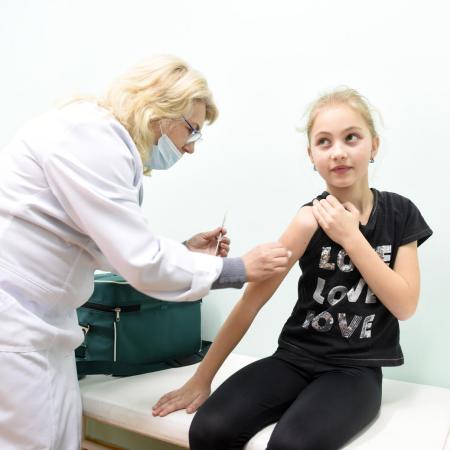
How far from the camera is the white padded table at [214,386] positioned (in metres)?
1.16

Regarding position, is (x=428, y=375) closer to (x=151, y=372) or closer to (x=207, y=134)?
(x=151, y=372)

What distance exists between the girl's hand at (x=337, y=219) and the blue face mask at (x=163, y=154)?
1.38ft

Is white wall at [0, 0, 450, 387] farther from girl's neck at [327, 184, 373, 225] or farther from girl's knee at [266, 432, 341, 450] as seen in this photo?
girl's knee at [266, 432, 341, 450]

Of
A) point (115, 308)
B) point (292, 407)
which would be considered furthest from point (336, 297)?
point (115, 308)

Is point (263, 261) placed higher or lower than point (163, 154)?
lower

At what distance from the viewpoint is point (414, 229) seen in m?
1.37

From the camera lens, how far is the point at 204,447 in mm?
1144

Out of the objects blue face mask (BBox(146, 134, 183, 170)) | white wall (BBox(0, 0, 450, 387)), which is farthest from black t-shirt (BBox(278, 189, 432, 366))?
blue face mask (BBox(146, 134, 183, 170))

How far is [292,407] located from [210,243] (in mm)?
591

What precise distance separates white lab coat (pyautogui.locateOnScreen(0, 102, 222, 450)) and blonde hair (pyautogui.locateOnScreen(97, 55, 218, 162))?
0.24 ft

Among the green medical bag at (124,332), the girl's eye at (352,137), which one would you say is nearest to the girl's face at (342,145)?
the girl's eye at (352,137)

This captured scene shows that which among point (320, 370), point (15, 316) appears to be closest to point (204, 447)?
point (320, 370)

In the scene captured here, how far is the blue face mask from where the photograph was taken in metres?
1.37

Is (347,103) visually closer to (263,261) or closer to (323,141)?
(323,141)
